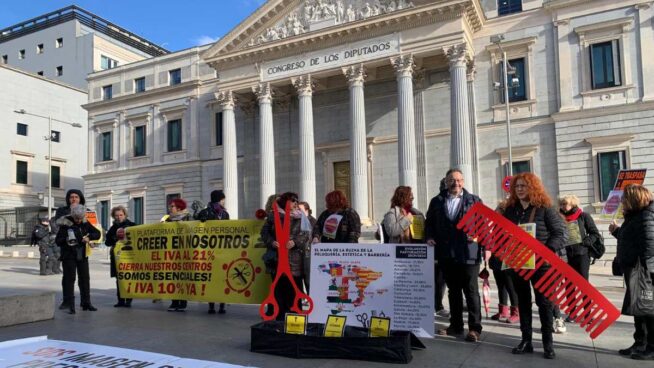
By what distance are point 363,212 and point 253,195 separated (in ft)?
31.5

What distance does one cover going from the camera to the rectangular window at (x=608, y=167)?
22.2 meters

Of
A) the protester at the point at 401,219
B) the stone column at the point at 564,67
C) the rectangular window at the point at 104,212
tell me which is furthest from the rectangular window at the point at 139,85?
the protester at the point at 401,219

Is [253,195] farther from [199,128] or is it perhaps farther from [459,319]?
[459,319]

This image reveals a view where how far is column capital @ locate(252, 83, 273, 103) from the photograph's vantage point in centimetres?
2775

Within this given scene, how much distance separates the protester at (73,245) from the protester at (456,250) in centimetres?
579

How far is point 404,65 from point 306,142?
6.35 meters

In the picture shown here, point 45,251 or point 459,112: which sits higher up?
point 459,112

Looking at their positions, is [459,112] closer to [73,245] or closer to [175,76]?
[73,245]

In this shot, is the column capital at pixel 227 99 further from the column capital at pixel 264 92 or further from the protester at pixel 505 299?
the protester at pixel 505 299

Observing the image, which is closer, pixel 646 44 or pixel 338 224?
pixel 338 224

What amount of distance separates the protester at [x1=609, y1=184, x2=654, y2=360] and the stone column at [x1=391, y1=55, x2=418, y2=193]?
698 inches

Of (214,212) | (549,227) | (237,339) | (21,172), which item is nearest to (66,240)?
(214,212)

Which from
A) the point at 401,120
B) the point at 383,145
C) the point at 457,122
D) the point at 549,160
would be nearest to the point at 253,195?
the point at 383,145

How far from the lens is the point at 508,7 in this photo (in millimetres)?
25359
